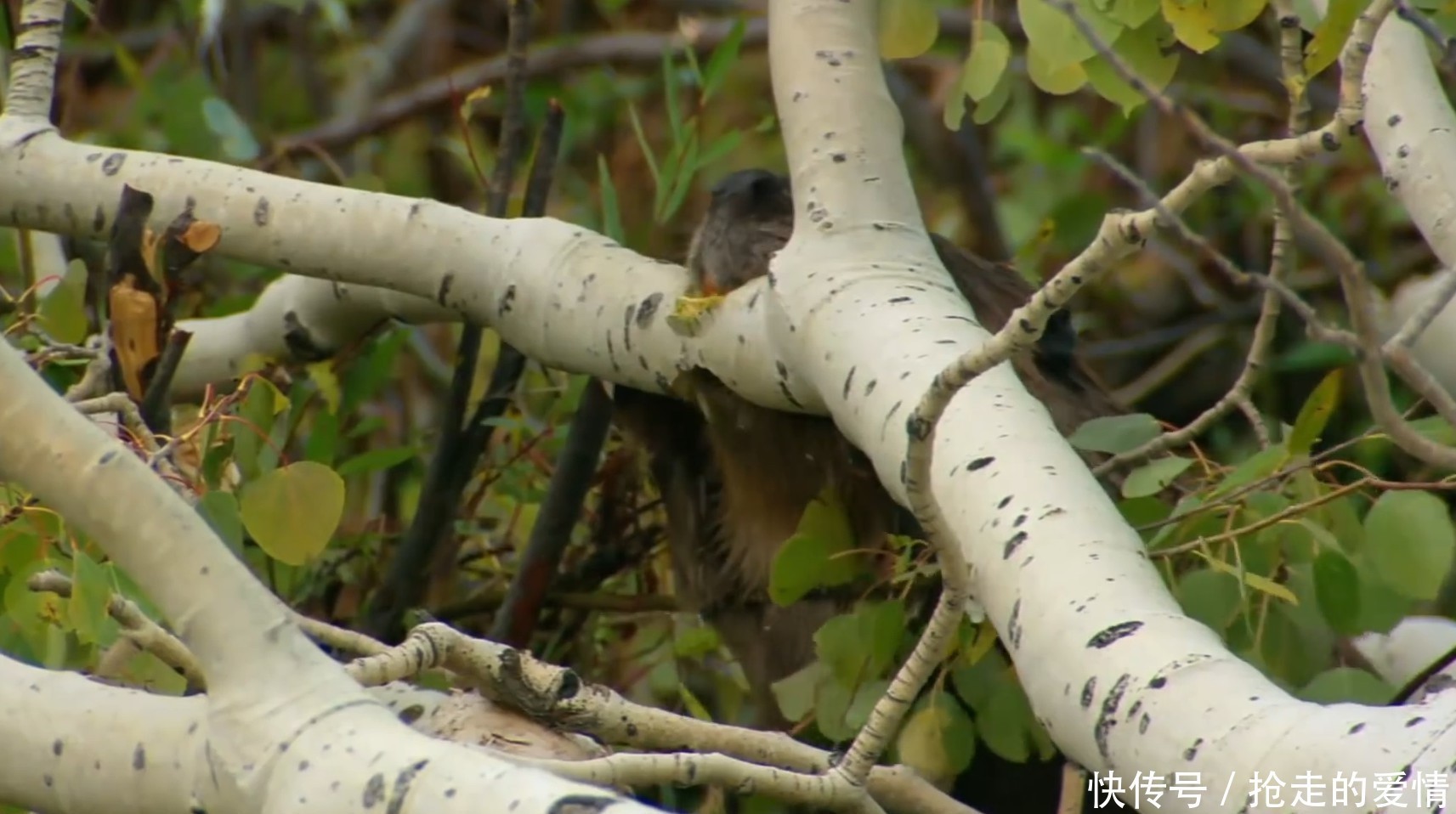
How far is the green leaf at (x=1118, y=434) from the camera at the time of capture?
126cm

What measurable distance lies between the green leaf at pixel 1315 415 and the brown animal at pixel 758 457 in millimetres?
341

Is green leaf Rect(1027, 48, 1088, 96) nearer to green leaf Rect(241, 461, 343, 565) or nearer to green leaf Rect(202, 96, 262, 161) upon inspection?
green leaf Rect(241, 461, 343, 565)

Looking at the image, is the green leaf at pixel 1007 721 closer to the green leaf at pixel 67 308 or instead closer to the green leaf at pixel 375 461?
the green leaf at pixel 375 461

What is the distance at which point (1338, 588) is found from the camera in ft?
3.87

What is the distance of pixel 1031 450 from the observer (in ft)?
3.34

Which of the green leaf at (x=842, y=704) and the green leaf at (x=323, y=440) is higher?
the green leaf at (x=323, y=440)

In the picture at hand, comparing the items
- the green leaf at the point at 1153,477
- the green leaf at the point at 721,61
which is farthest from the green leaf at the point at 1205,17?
the green leaf at the point at 721,61

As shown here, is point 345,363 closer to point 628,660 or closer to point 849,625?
point 628,660

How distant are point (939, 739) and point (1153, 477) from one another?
23 centimetres

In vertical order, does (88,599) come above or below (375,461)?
below

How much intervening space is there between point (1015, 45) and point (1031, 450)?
273 cm

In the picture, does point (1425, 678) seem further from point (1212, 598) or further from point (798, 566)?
point (798, 566)

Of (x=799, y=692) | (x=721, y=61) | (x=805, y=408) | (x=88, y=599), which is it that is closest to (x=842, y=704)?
(x=799, y=692)

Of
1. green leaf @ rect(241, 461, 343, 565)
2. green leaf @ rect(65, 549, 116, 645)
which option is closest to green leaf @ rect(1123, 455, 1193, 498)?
green leaf @ rect(241, 461, 343, 565)
